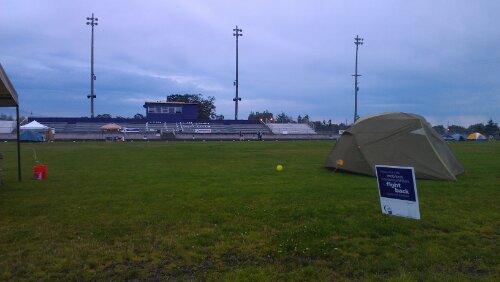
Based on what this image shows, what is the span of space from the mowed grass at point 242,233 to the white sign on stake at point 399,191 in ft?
1.17

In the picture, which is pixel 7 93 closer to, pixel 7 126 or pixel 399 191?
pixel 399 191

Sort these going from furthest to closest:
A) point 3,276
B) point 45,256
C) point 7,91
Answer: point 7,91 → point 45,256 → point 3,276

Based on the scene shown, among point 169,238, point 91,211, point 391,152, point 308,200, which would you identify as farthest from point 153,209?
point 391,152

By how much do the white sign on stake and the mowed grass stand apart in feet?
1.17

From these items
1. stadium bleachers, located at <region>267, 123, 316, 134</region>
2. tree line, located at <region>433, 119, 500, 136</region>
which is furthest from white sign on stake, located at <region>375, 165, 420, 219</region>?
tree line, located at <region>433, 119, 500, 136</region>

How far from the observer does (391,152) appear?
13672 mm

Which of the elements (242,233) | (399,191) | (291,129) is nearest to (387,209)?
(399,191)

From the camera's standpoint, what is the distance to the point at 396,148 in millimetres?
13664

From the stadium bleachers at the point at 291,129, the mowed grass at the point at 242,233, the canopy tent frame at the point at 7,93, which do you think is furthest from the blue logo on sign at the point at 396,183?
the stadium bleachers at the point at 291,129

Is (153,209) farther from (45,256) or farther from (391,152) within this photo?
(391,152)

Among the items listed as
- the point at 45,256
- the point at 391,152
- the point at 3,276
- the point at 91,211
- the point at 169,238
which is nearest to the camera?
the point at 3,276

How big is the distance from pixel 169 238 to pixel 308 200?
13.3 feet

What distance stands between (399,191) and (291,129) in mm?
72282

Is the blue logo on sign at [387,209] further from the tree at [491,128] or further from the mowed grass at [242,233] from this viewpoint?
the tree at [491,128]
